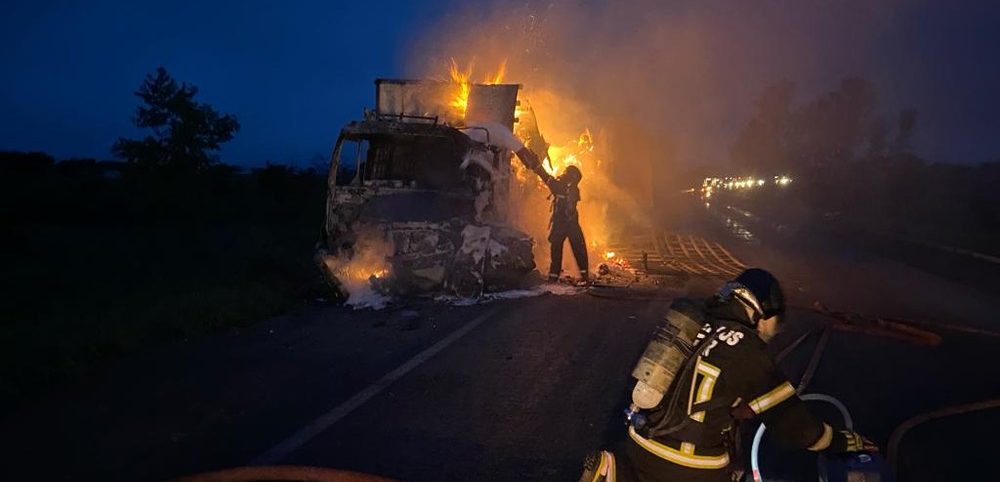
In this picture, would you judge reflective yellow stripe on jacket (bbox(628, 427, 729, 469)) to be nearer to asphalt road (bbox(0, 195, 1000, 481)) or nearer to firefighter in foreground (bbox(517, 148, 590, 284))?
asphalt road (bbox(0, 195, 1000, 481))

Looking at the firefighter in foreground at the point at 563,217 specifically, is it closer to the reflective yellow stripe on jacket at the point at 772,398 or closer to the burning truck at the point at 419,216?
the burning truck at the point at 419,216

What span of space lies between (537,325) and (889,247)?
15.4m

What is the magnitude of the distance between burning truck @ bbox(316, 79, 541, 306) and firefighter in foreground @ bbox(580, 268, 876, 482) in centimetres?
726

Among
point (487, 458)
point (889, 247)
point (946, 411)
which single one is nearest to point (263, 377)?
point (487, 458)

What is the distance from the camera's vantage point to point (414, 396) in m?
5.50

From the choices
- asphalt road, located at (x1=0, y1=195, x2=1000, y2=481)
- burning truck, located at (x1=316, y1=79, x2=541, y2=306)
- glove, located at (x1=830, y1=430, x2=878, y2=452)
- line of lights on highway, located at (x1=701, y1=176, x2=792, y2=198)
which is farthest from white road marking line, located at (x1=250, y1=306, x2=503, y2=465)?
line of lights on highway, located at (x1=701, y1=176, x2=792, y2=198)

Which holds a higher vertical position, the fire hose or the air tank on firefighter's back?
the air tank on firefighter's back

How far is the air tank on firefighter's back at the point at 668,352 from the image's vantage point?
245 cm

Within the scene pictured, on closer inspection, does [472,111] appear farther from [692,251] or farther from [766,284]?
[766,284]

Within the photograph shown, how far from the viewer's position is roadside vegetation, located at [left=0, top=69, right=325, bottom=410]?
7648 mm

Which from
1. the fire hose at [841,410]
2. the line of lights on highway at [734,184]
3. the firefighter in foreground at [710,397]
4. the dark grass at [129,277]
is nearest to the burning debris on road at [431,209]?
the dark grass at [129,277]

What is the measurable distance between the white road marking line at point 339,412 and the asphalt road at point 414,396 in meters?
0.02

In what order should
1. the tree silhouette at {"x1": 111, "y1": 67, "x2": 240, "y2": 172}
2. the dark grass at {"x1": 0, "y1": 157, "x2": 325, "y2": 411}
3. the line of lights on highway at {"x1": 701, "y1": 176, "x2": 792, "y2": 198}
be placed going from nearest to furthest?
the dark grass at {"x1": 0, "y1": 157, "x2": 325, "y2": 411}, the tree silhouette at {"x1": 111, "y1": 67, "x2": 240, "y2": 172}, the line of lights on highway at {"x1": 701, "y1": 176, "x2": 792, "y2": 198}

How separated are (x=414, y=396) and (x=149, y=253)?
45.0ft
